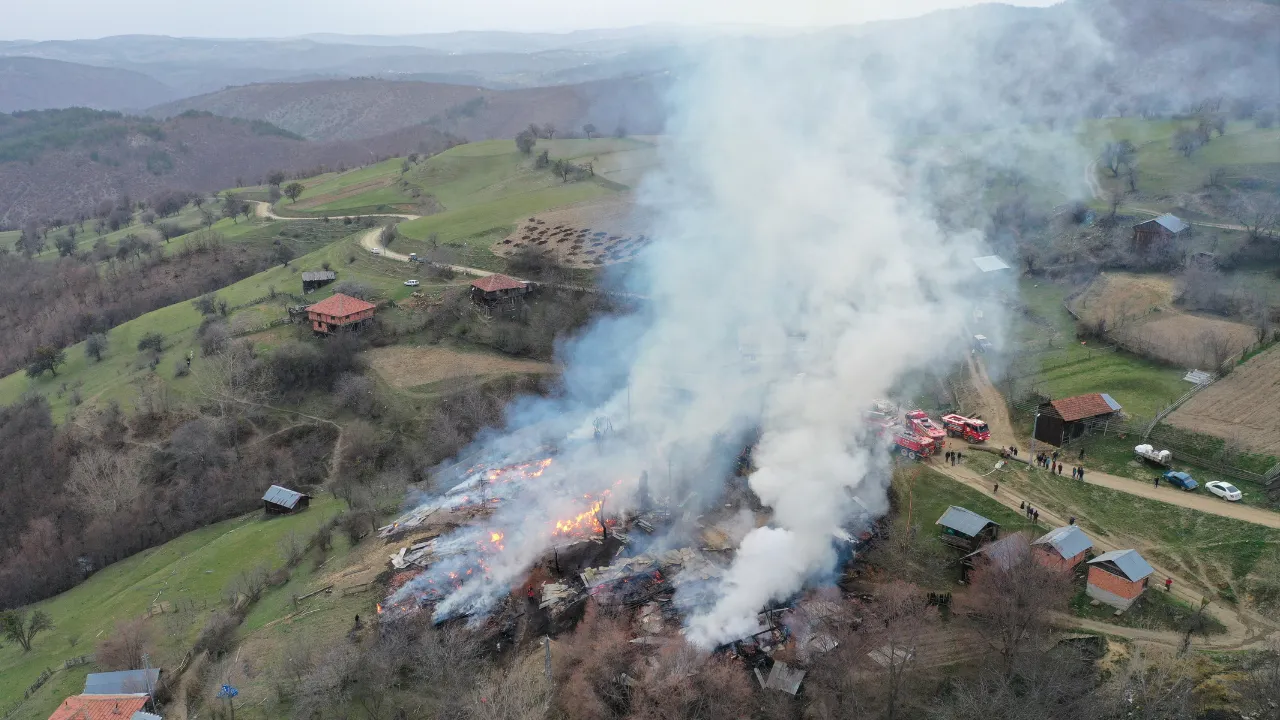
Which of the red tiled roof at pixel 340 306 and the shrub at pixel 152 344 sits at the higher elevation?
the red tiled roof at pixel 340 306

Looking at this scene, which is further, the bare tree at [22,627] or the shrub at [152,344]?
the shrub at [152,344]

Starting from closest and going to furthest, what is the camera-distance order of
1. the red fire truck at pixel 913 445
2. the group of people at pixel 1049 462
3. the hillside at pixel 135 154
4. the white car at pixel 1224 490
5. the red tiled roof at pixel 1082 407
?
the white car at pixel 1224 490 → the group of people at pixel 1049 462 → the red fire truck at pixel 913 445 → the red tiled roof at pixel 1082 407 → the hillside at pixel 135 154

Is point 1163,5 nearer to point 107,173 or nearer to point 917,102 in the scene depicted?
point 917,102

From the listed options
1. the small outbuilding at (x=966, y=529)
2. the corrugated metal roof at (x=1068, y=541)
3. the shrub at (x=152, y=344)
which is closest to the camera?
the corrugated metal roof at (x=1068, y=541)

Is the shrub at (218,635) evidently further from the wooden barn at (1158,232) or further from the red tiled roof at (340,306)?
the wooden barn at (1158,232)

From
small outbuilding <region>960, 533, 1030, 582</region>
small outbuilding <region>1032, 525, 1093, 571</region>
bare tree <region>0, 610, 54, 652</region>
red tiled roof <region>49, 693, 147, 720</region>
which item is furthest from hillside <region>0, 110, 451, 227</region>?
small outbuilding <region>1032, 525, 1093, 571</region>

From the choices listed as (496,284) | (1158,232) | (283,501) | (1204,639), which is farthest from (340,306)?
(1158,232)

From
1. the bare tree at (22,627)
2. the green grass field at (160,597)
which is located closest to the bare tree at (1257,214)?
the green grass field at (160,597)

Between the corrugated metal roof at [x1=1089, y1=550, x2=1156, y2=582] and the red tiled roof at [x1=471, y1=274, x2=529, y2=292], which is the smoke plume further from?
the red tiled roof at [x1=471, y1=274, x2=529, y2=292]
